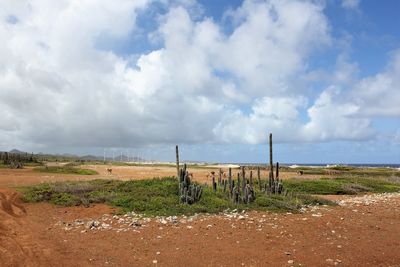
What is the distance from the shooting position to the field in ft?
40.5

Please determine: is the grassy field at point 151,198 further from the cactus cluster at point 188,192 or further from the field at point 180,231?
the cactus cluster at point 188,192

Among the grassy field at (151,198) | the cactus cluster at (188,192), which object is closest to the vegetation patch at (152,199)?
the grassy field at (151,198)

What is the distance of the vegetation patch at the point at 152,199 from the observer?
19.5 meters

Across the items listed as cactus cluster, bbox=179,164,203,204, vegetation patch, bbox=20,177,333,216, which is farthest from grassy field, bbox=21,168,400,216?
cactus cluster, bbox=179,164,203,204

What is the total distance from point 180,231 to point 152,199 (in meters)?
5.50

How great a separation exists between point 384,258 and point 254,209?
7881mm

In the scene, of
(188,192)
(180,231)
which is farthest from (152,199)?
(180,231)

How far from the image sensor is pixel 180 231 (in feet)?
50.8

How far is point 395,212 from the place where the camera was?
2159 cm

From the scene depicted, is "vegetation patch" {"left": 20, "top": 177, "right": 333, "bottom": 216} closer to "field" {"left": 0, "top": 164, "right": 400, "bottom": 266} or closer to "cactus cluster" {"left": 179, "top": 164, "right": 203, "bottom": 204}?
"field" {"left": 0, "top": 164, "right": 400, "bottom": 266}

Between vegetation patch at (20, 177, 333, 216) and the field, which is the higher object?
vegetation patch at (20, 177, 333, 216)

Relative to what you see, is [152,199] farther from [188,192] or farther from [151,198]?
[188,192]

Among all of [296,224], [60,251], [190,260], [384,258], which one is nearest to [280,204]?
[296,224]

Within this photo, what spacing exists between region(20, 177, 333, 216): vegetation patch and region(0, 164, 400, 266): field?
0.06 meters
